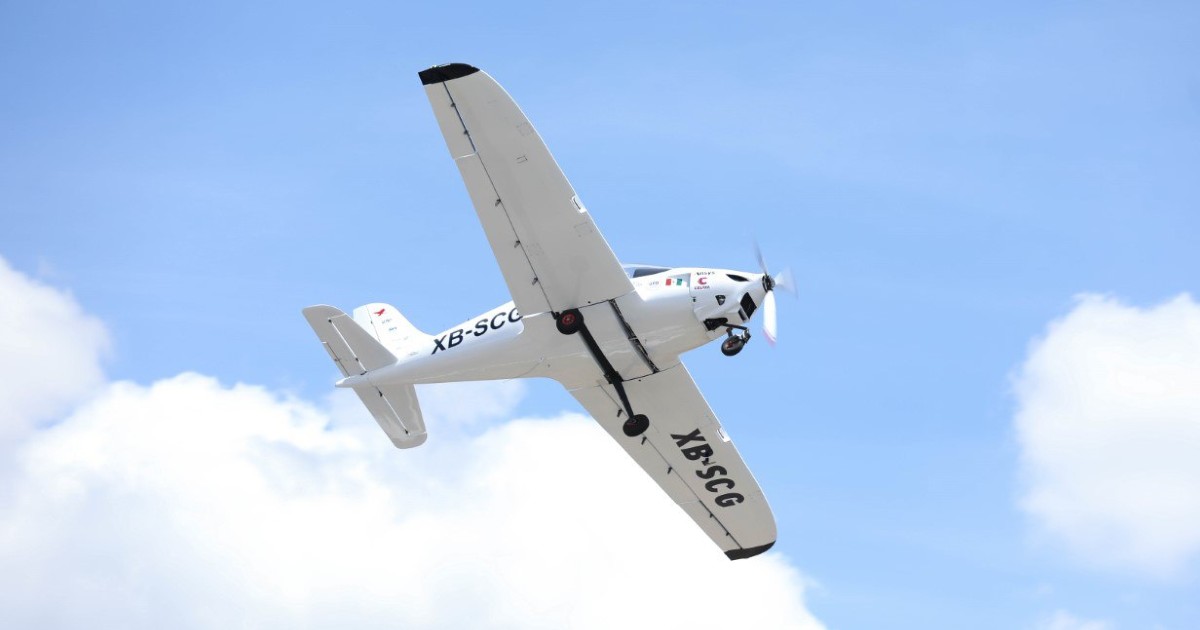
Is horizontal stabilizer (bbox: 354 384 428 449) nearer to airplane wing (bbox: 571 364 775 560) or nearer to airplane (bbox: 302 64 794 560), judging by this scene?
airplane (bbox: 302 64 794 560)

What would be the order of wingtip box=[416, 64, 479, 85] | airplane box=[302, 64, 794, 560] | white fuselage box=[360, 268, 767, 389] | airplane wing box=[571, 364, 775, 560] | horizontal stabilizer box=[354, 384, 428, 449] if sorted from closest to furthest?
wingtip box=[416, 64, 479, 85], airplane box=[302, 64, 794, 560], white fuselage box=[360, 268, 767, 389], airplane wing box=[571, 364, 775, 560], horizontal stabilizer box=[354, 384, 428, 449]

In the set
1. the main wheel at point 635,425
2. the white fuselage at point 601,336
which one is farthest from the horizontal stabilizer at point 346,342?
the main wheel at point 635,425

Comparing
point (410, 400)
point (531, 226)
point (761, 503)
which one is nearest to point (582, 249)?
point (531, 226)

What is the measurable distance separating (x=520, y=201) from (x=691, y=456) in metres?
7.76

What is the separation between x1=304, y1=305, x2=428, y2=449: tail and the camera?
1040 inches

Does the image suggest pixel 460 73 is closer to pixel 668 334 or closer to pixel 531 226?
pixel 531 226

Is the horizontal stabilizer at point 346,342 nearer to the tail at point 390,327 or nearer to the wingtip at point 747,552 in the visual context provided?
the tail at point 390,327

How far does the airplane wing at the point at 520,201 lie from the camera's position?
21500mm

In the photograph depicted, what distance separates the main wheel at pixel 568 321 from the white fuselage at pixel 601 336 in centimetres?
18

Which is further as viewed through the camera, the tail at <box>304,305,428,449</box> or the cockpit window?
the tail at <box>304,305,428,449</box>

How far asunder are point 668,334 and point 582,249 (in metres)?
2.32

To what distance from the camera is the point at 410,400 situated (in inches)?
1080

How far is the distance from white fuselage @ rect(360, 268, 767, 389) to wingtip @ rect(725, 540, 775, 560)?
5.85 metres

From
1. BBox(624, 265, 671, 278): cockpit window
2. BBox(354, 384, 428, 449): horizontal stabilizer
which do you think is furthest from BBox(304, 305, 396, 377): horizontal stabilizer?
BBox(624, 265, 671, 278): cockpit window
